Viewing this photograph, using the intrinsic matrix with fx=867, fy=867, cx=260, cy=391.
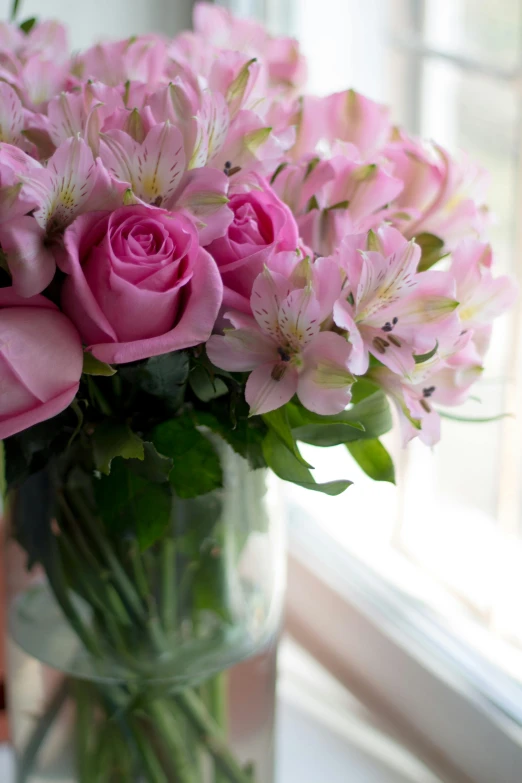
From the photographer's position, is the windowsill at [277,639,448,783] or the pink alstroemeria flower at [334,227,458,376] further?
the windowsill at [277,639,448,783]

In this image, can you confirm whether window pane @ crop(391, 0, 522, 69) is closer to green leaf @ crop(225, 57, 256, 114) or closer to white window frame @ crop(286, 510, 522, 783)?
green leaf @ crop(225, 57, 256, 114)

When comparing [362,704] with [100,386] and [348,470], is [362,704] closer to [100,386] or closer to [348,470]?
[348,470]

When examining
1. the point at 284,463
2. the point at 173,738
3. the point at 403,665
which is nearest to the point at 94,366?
the point at 284,463

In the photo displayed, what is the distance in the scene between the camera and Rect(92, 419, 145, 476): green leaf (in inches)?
16.4

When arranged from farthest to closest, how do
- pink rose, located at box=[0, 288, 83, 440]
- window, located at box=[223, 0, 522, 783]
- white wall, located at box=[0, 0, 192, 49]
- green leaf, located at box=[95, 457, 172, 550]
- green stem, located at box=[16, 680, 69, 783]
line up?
white wall, located at box=[0, 0, 192, 49]
window, located at box=[223, 0, 522, 783]
green stem, located at box=[16, 680, 69, 783]
green leaf, located at box=[95, 457, 172, 550]
pink rose, located at box=[0, 288, 83, 440]

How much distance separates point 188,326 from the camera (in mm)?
374

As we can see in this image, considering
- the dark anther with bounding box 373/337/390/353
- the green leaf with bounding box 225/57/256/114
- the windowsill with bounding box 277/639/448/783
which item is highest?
the green leaf with bounding box 225/57/256/114

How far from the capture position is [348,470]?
94cm

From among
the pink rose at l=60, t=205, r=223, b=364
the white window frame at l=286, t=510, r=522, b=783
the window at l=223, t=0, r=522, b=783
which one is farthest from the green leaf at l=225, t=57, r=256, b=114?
the white window frame at l=286, t=510, r=522, b=783

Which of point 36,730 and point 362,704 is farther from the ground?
point 36,730

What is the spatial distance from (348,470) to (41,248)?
61 centimetres

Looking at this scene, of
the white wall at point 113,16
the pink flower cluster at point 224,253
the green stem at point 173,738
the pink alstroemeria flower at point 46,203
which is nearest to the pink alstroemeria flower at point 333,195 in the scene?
the pink flower cluster at point 224,253

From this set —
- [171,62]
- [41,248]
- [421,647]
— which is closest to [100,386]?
[41,248]

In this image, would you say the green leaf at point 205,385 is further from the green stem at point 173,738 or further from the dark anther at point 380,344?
the green stem at point 173,738
